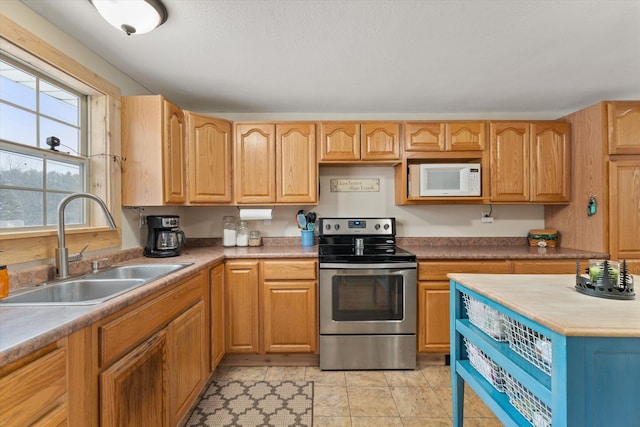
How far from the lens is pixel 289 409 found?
5.91 ft

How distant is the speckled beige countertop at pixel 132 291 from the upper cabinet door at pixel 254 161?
54cm

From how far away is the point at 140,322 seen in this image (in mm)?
1210

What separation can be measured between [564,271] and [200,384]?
284 centimetres

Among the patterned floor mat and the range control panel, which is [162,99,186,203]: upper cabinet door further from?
the patterned floor mat

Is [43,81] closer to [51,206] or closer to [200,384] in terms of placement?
[51,206]

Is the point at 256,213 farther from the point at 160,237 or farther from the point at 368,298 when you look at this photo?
the point at 368,298

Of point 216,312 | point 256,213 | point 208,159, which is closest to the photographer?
point 216,312

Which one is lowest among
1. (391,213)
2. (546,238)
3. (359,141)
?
(546,238)

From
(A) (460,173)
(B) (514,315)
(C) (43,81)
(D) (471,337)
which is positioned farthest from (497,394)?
(C) (43,81)

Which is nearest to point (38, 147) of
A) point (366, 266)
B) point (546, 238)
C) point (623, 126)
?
point (366, 266)

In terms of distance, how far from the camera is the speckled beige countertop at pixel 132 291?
2.53ft

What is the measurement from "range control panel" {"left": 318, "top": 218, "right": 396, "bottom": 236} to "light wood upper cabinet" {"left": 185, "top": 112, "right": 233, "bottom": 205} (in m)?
0.96

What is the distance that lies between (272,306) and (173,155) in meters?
1.41

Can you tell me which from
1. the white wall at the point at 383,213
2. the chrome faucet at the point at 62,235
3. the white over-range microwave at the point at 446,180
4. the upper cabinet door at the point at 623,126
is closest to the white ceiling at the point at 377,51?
the upper cabinet door at the point at 623,126
